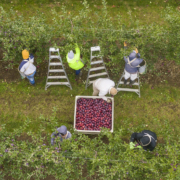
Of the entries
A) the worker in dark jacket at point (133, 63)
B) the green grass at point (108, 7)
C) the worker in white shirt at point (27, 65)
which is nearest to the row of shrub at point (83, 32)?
the worker in dark jacket at point (133, 63)

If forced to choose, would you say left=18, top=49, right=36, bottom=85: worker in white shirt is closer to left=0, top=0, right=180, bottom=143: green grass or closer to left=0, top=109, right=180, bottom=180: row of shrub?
left=0, top=0, right=180, bottom=143: green grass

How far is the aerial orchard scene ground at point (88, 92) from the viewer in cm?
466

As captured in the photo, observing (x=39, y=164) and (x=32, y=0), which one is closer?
(x=39, y=164)

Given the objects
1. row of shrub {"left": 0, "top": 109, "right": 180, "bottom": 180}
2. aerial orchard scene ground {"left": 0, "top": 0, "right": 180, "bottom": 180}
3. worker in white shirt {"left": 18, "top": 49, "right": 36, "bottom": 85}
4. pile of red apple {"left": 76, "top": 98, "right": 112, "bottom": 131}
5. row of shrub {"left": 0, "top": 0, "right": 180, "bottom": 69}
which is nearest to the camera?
row of shrub {"left": 0, "top": 109, "right": 180, "bottom": 180}

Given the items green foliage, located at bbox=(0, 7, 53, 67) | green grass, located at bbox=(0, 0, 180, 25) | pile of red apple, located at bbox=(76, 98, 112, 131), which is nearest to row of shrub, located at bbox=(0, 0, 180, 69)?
green foliage, located at bbox=(0, 7, 53, 67)

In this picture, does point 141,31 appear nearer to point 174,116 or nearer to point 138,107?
point 138,107

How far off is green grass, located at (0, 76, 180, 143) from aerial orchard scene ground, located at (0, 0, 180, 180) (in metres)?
0.04

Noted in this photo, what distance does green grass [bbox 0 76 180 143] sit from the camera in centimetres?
764

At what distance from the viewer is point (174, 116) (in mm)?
7684

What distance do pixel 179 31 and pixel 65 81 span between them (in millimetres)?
4907

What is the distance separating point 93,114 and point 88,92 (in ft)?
4.56

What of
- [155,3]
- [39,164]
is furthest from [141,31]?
[39,164]

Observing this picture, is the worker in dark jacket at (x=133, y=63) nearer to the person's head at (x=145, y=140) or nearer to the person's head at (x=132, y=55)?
the person's head at (x=132, y=55)

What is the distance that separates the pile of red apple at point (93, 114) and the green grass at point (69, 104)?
38.1 inches
